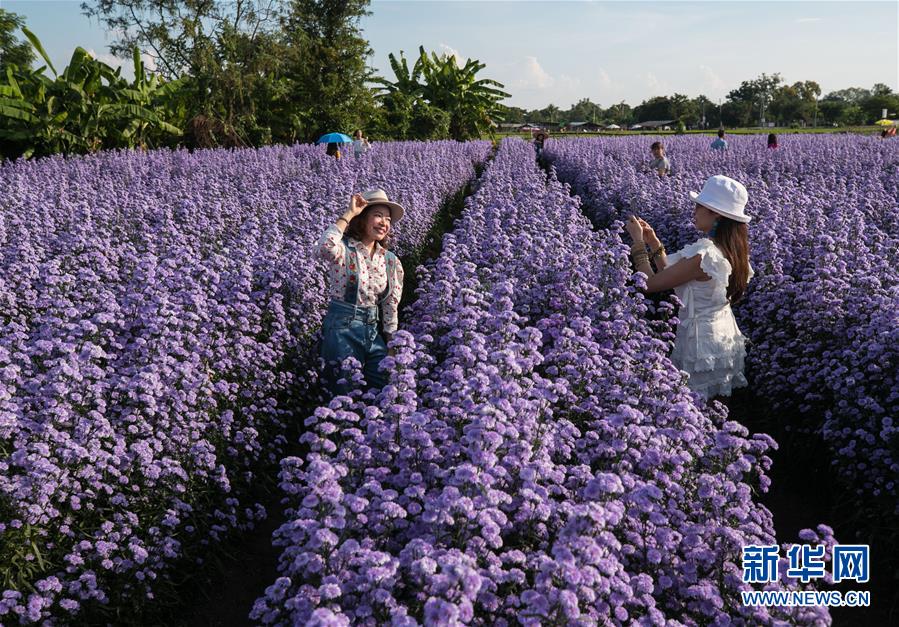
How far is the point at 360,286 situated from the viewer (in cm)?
495

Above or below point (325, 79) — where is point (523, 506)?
below

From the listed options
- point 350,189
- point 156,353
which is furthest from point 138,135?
point 156,353

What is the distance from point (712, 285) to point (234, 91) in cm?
2656

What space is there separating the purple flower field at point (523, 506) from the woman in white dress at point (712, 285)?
25.8 inches

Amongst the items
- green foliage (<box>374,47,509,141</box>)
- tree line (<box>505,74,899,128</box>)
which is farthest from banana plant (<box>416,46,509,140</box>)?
tree line (<box>505,74,899,128</box>)

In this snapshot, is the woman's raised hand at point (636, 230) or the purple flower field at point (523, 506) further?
the woman's raised hand at point (636, 230)

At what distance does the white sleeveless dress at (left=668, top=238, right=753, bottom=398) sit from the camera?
4.53 metres

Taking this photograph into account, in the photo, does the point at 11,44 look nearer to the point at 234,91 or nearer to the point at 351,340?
the point at 234,91

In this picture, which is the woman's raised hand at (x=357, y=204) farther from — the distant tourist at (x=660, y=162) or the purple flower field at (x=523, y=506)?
the distant tourist at (x=660, y=162)

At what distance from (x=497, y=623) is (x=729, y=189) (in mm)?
3348

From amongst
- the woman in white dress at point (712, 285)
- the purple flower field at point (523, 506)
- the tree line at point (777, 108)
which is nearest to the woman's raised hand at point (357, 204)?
the purple flower field at point (523, 506)

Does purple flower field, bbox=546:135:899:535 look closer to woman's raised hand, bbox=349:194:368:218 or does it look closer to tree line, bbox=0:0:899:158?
woman's raised hand, bbox=349:194:368:218

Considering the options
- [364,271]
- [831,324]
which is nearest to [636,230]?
[831,324]

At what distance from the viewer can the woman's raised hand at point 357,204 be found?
488 cm
